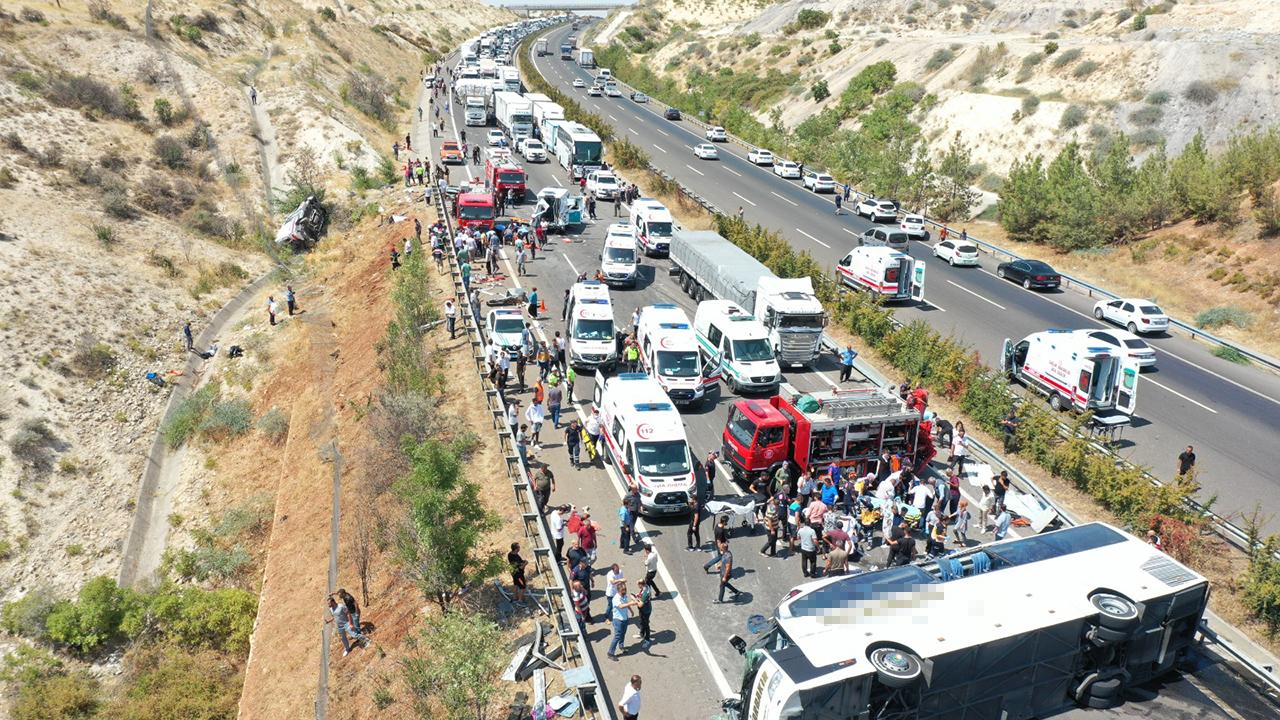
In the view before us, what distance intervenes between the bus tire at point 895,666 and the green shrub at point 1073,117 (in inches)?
2169

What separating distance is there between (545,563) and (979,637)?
949 centimetres

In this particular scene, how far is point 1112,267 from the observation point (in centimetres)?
4228

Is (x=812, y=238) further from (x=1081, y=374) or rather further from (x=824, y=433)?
(x=824, y=433)

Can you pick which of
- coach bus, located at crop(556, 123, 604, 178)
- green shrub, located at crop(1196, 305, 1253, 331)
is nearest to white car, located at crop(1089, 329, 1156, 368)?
green shrub, located at crop(1196, 305, 1253, 331)

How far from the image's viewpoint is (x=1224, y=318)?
35625 mm

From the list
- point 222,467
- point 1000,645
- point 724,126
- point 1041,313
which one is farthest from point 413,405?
point 724,126

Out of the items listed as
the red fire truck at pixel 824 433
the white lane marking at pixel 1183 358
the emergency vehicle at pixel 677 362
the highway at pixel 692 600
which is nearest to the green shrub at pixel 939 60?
the white lane marking at pixel 1183 358

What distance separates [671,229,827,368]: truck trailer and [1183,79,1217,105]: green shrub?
3824cm

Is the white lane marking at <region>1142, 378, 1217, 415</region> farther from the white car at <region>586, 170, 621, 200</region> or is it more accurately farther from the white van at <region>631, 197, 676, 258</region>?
the white car at <region>586, 170, 621, 200</region>

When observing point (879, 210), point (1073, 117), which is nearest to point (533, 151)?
point (879, 210)

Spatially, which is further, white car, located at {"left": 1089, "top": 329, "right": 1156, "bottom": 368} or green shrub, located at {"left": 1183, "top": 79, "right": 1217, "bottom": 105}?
green shrub, located at {"left": 1183, "top": 79, "right": 1217, "bottom": 105}

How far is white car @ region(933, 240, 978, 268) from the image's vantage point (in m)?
43.2

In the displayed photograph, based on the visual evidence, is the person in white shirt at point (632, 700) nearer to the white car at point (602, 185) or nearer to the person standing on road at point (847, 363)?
the person standing on road at point (847, 363)

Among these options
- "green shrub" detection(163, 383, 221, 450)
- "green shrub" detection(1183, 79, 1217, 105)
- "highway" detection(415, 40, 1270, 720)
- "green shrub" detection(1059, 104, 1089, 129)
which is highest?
"green shrub" detection(1183, 79, 1217, 105)
